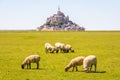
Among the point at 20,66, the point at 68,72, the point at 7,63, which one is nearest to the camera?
the point at 68,72

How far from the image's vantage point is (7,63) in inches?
1203

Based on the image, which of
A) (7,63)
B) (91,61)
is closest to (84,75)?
(91,61)

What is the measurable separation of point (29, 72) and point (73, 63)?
3.49m

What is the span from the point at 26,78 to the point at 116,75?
6346mm

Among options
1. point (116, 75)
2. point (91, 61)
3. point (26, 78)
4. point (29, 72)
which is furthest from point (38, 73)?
point (116, 75)

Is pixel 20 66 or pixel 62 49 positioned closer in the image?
pixel 20 66

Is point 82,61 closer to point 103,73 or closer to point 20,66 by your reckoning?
point 103,73

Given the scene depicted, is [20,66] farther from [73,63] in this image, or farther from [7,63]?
[73,63]

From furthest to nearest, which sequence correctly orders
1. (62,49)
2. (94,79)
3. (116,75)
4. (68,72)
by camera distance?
1. (62,49)
2. (68,72)
3. (116,75)
4. (94,79)

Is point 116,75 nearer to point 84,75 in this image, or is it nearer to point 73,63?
point 84,75

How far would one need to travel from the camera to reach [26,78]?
72.1 ft

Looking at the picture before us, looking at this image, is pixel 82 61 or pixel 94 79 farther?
pixel 82 61

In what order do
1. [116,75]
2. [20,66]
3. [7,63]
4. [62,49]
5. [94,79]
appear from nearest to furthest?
[94,79] < [116,75] < [20,66] < [7,63] < [62,49]

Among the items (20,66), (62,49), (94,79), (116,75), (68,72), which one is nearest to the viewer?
(94,79)
